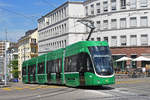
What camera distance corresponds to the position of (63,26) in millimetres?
67438

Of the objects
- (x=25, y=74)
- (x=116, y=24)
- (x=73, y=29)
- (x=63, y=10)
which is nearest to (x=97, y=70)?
(x=25, y=74)

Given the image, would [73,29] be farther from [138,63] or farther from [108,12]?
[138,63]

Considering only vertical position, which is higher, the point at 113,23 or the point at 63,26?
the point at 63,26

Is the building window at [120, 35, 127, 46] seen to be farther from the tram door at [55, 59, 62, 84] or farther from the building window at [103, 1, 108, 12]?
the tram door at [55, 59, 62, 84]

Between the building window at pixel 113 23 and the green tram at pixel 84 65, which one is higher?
the building window at pixel 113 23

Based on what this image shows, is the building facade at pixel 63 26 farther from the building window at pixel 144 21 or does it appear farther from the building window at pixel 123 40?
the building window at pixel 144 21

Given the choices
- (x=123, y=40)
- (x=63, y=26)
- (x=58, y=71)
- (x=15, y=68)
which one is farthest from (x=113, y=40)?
(x=15, y=68)

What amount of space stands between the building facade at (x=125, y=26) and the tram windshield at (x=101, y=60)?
35.3 m

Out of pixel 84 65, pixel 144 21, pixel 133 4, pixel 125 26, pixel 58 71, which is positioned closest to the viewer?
pixel 84 65

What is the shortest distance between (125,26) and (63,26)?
16.6 metres

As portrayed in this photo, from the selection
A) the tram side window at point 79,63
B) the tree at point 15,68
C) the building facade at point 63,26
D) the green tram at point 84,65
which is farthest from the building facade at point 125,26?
the tree at point 15,68

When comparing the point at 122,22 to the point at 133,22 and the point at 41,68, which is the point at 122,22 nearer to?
the point at 133,22

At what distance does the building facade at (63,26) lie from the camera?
64.4m

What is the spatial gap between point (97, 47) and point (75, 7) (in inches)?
1808
